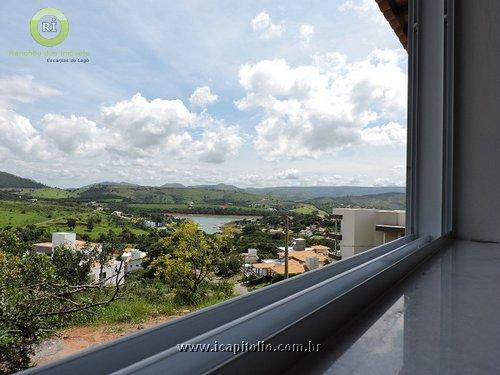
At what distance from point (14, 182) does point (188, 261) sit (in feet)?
3.39

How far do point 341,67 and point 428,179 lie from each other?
1.02 metres

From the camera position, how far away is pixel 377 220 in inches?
203

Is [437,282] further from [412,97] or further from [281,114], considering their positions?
[281,114]

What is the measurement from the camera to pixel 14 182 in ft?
3.62

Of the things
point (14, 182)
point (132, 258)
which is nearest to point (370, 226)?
point (132, 258)

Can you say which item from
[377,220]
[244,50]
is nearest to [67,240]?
[244,50]

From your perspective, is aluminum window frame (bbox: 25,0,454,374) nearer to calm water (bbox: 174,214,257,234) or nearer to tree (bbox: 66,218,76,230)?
calm water (bbox: 174,214,257,234)

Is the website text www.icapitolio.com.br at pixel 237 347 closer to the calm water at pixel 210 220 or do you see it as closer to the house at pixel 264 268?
the house at pixel 264 268

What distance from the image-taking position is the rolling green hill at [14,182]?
1.01 metres

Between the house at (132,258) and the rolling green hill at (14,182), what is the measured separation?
1.35 feet

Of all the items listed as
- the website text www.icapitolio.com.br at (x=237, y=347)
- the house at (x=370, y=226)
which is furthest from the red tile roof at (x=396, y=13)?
the house at (x=370, y=226)

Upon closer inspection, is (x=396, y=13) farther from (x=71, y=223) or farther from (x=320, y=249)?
(x=71, y=223)

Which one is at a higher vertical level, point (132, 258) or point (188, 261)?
point (132, 258)

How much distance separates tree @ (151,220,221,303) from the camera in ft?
5.26
